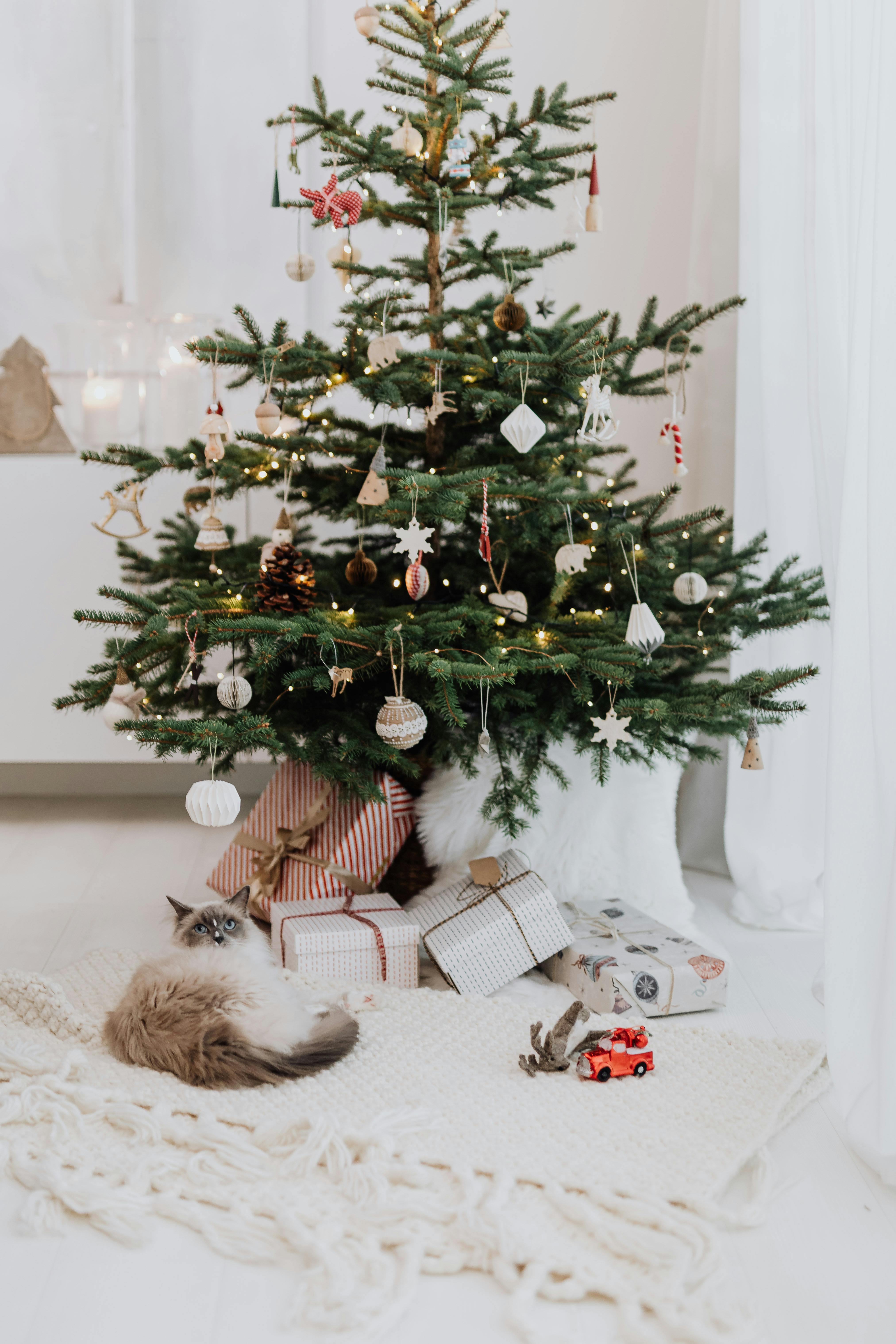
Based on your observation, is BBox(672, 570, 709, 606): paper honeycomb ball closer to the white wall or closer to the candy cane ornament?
the candy cane ornament

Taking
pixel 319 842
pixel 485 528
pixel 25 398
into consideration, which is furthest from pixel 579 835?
pixel 25 398

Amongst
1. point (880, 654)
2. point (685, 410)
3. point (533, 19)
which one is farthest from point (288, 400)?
point (533, 19)

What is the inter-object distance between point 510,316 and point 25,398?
132 centimetres

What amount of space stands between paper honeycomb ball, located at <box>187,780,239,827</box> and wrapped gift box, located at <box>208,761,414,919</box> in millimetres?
285

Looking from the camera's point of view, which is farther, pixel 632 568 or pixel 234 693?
pixel 632 568

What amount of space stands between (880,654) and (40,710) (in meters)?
1.90

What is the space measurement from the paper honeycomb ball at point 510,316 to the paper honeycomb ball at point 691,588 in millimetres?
468

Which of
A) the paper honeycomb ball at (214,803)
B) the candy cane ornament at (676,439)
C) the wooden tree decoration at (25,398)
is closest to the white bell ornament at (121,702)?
the paper honeycomb ball at (214,803)

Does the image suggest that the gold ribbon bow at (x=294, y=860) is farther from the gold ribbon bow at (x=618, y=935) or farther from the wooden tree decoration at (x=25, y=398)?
the wooden tree decoration at (x=25, y=398)

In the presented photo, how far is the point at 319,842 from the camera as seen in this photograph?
1.72m

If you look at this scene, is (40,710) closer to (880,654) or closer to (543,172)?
(543,172)

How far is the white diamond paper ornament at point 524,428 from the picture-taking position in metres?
1.50

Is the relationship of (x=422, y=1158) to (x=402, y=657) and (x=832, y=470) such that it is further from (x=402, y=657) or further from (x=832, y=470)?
(x=832, y=470)

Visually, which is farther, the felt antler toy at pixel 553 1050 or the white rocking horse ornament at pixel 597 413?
the white rocking horse ornament at pixel 597 413
